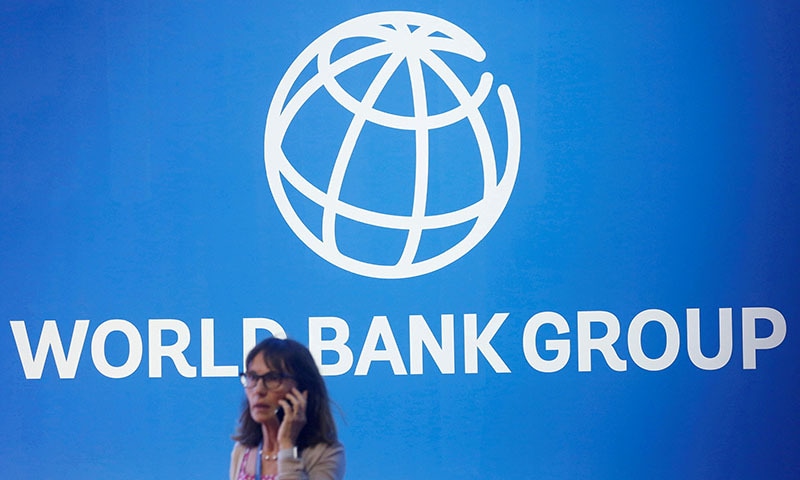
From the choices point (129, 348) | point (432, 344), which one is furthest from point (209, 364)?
point (432, 344)

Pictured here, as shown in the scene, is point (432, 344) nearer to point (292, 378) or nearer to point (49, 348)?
point (292, 378)

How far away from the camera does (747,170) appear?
3283mm

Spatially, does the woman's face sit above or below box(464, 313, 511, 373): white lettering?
below

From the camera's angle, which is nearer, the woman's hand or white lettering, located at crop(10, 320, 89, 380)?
the woman's hand

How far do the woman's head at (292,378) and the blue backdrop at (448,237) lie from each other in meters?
0.06

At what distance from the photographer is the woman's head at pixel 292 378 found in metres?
3.30

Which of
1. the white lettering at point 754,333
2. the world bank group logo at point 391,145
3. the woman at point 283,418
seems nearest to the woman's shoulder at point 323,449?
the woman at point 283,418

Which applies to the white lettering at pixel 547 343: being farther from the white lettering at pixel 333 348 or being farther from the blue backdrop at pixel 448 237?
the white lettering at pixel 333 348

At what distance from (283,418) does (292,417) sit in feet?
0.13

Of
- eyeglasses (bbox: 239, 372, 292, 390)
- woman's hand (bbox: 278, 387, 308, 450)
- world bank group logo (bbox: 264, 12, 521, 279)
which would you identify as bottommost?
woman's hand (bbox: 278, 387, 308, 450)

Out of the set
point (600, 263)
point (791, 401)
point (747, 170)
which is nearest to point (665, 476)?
point (791, 401)

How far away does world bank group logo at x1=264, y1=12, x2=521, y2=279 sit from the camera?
130 inches

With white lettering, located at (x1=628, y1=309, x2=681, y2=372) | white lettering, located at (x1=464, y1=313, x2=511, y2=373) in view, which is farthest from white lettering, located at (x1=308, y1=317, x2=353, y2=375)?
white lettering, located at (x1=628, y1=309, x2=681, y2=372)

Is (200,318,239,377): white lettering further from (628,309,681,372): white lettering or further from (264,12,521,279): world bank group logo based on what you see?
(628,309,681,372): white lettering
